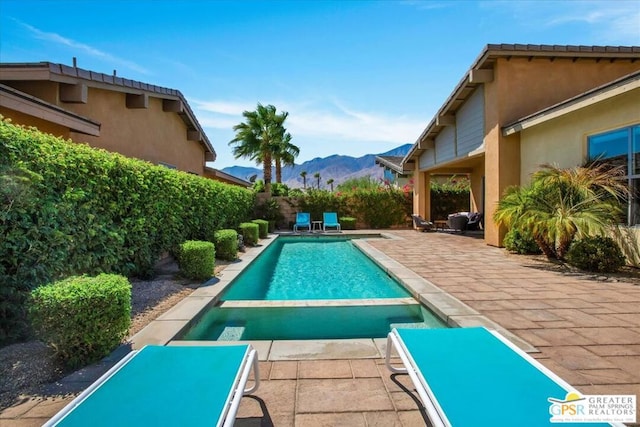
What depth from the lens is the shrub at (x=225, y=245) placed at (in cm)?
921

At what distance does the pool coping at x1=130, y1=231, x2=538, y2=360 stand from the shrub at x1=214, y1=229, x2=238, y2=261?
7.68 ft

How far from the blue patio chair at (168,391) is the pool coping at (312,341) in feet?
3.51

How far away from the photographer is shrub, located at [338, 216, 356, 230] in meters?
20.3

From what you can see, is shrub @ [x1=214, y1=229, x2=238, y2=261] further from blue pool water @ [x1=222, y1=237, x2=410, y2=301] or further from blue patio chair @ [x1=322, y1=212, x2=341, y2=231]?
blue patio chair @ [x1=322, y1=212, x2=341, y2=231]

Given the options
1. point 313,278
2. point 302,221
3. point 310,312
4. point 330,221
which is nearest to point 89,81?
point 313,278

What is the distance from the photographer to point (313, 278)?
860cm

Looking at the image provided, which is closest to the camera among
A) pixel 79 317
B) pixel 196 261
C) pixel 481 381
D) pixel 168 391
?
pixel 168 391

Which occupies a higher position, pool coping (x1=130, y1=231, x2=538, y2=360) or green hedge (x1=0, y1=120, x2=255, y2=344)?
green hedge (x1=0, y1=120, x2=255, y2=344)

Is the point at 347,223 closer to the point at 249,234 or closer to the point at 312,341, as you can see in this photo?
the point at 249,234

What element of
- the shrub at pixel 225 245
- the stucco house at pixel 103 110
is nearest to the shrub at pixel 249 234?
the shrub at pixel 225 245

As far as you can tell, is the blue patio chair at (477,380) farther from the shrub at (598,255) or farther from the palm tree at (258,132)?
the palm tree at (258,132)

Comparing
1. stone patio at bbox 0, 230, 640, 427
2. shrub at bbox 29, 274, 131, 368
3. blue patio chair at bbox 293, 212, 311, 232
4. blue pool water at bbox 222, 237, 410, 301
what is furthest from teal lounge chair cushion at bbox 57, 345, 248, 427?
blue patio chair at bbox 293, 212, 311, 232

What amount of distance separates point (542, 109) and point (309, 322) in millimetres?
9646

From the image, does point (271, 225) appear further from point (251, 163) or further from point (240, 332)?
point (240, 332)
